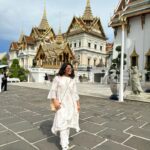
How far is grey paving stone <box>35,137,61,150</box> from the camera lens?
3627 mm

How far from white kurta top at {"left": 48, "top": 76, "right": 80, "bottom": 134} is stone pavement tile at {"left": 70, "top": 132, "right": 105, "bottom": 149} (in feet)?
1.78

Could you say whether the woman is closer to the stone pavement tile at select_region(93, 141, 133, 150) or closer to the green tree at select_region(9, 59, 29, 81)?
the stone pavement tile at select_region(93, 141, 133, 150)

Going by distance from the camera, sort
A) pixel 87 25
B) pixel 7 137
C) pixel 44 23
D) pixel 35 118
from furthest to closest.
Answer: pixel 44 23 → pixel 87 25 → pixel 35 118 → pixel 7 137

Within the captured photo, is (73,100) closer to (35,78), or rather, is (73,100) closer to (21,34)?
(35,78)

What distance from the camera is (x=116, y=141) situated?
3996mm

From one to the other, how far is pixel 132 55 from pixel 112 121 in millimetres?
21000

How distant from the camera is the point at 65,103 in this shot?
11.3ft

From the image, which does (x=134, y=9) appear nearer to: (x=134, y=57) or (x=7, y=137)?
(x=134, y=57)

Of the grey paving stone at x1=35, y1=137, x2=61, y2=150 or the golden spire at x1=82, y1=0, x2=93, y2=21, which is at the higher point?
the golden spire at x1=82, y1=0, x2=93, y2=21

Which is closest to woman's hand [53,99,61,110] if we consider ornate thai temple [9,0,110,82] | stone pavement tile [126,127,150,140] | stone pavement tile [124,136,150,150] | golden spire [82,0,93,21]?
stone pavement tile [124,136,150,150]

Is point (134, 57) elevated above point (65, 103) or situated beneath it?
elevated above

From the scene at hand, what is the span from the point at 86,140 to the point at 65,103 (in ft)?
3.58

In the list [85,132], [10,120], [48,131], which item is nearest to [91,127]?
[85,132]

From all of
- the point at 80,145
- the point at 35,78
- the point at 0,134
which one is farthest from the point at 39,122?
the point at 35,78
